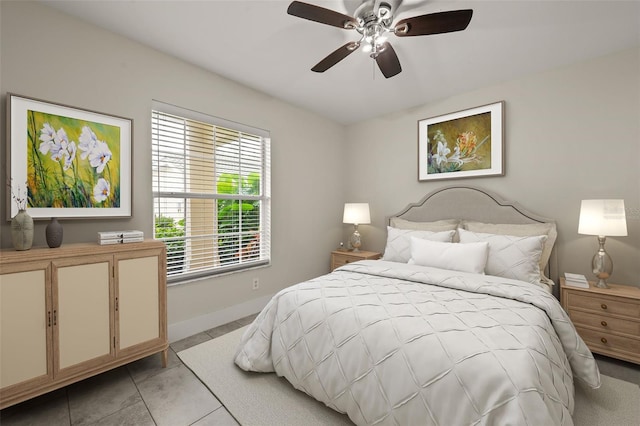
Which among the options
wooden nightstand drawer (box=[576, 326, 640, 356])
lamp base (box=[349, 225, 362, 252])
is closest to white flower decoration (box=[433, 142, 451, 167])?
lamp base (box=[349, 225, 362, 252])

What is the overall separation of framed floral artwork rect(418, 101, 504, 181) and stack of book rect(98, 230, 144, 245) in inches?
121

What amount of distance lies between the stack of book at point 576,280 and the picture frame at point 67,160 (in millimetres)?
3708

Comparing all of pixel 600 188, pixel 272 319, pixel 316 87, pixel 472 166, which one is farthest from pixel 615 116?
pixel 272 319

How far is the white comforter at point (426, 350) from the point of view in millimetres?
1114

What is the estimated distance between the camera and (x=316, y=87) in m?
3.09

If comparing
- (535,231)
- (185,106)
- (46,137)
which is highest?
(185,106)

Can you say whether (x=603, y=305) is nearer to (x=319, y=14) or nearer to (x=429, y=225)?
(x=429, y=225)

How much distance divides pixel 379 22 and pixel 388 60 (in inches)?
10.2

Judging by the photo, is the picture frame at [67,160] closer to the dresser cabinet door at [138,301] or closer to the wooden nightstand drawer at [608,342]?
the dresser cabinet door at [138,301]

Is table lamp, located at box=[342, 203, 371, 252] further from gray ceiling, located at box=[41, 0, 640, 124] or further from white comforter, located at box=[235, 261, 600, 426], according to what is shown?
white comforter, located at box=[235, 261, 600, 426]

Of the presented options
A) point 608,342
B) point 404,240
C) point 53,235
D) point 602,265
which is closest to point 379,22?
point 404,240

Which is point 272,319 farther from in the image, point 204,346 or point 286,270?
point 286,270

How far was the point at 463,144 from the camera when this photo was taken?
10.5 feet

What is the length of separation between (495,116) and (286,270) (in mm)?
2974
